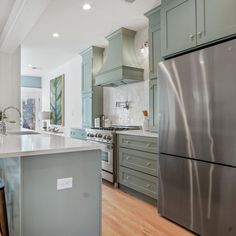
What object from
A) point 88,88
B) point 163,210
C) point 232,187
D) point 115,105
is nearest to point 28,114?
point 88,88

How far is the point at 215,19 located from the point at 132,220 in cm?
224

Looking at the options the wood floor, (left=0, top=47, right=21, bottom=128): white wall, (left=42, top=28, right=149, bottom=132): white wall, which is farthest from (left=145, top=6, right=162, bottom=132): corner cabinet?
(left=0, top=47, right=21, bottom=128): white wall

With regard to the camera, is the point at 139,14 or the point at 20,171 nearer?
the point at 20,171

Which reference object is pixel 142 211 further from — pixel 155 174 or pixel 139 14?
pixel 139 14

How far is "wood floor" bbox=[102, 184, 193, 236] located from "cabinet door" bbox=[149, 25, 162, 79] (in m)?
1.84

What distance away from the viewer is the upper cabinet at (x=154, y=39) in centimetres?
335

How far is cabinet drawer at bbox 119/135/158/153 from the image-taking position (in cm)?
298

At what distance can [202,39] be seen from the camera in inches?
88.4

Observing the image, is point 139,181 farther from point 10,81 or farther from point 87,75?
point 10,81

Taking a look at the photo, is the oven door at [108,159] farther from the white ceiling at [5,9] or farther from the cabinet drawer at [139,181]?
the white ceiling at [5,9]

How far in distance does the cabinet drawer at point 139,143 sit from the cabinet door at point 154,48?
3.15ft

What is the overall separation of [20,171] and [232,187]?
1.66 meters

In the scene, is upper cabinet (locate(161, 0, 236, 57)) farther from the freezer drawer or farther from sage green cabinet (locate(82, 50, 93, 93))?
sage green cabinet (locate(82, 50, 93, 93))

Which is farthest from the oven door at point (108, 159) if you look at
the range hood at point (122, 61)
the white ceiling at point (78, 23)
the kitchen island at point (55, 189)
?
the white ceiling at point (78, 23)
